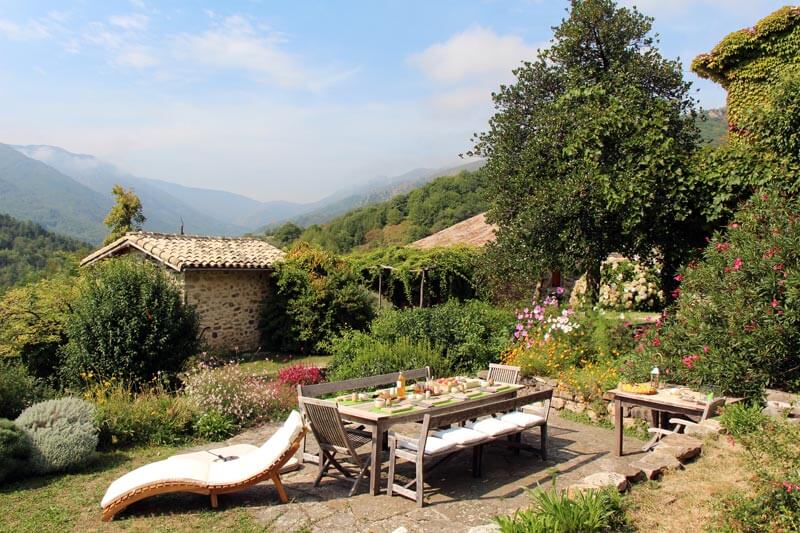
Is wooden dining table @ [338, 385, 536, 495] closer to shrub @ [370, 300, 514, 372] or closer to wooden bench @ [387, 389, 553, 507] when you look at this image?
wooden bench @ [387, 389, 553, 507]

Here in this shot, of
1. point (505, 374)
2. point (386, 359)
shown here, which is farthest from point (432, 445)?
point (386, 359)

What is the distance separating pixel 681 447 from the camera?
527 centimetres

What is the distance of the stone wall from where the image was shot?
609 inches

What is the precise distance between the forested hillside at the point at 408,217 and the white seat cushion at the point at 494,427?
89.3 feet

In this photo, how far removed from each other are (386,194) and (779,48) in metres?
166

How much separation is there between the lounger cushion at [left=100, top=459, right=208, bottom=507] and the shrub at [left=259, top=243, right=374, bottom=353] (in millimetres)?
10954

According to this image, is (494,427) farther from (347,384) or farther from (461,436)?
(347,384)

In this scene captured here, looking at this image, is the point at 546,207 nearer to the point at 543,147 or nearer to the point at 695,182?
the point at 543,147

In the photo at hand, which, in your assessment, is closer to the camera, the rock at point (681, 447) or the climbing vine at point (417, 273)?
the rock at point (681, 447)

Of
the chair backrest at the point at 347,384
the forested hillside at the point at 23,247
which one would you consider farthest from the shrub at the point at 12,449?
the forested hillside at the point at 23,247

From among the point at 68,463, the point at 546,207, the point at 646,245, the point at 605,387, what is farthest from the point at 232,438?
the point at 646,245

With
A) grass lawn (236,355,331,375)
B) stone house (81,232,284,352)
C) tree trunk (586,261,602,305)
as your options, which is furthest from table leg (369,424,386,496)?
stone house (81,232,284,352)

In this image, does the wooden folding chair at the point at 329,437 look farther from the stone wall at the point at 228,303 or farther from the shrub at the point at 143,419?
the stone wall at the point at 228,303

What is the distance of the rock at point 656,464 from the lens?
481 cm
